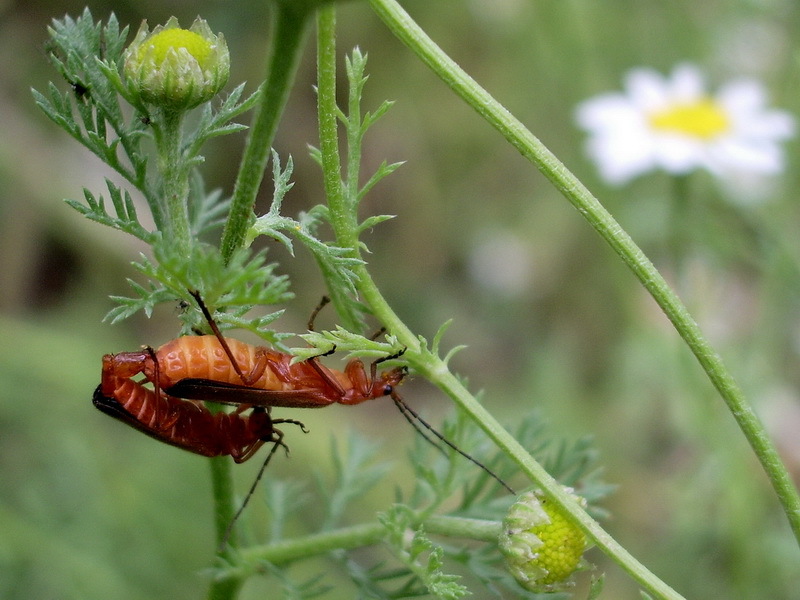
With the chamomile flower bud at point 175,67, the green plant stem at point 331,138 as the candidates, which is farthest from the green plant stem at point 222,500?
the chamomile flower bud at point 175,67

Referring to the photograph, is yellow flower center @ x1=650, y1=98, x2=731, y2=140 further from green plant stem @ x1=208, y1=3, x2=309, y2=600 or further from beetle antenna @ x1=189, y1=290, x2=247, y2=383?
green plant stem @ x1=208, y1=3, x2=309, y2=600

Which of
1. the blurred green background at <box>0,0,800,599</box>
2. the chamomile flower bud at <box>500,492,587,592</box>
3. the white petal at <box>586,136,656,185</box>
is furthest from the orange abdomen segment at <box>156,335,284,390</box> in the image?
the white petal at <box>586,136,656,185</box>

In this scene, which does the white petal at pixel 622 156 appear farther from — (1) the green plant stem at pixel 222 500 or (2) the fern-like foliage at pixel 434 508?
(1) the green plant stem at pixel 222 500

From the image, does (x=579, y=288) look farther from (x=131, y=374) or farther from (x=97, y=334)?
(x=131, y=374)

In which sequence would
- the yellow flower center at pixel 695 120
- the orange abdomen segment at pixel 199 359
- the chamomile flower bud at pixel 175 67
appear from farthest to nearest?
the yellow flower center at pixel 695 120
the orange abdomen segment at pixel 199 359
the chamomile flower bud at pixel 175 67

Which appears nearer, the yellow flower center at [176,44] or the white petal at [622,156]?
the yellow flower center at [176,44]
